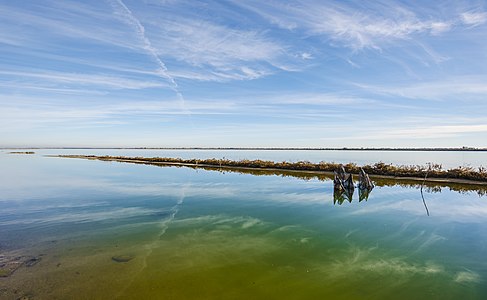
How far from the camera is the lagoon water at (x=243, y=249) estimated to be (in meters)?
5.74

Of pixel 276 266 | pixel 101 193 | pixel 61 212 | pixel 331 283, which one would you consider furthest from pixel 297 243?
pixel 101 193

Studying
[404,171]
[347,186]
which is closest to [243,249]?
[347,186]

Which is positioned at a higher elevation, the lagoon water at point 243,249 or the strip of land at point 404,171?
the strip of land at point 404,171

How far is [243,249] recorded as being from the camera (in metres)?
8.05

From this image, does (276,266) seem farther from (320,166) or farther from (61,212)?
(320,166)

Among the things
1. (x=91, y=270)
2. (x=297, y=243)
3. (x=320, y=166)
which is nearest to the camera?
(x=91, y=270)

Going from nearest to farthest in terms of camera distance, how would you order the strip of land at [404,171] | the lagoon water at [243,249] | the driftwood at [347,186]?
the lagoon water at [243,249], the driftwood at [347,186], the strip of land at [404,171]

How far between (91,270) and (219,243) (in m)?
3.27

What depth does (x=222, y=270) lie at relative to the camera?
6.62 meters

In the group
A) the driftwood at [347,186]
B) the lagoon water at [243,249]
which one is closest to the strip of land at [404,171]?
the driftwood at [347,186]

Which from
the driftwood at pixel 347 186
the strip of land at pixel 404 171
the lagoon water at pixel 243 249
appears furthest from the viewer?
the strip of land at pixel 404 171

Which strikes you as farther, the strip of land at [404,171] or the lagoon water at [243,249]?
the strip of land at [404,171]

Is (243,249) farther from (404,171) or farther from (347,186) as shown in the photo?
(404,171)

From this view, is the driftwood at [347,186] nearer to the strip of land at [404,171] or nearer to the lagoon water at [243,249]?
the lagoon water at [243,249]
